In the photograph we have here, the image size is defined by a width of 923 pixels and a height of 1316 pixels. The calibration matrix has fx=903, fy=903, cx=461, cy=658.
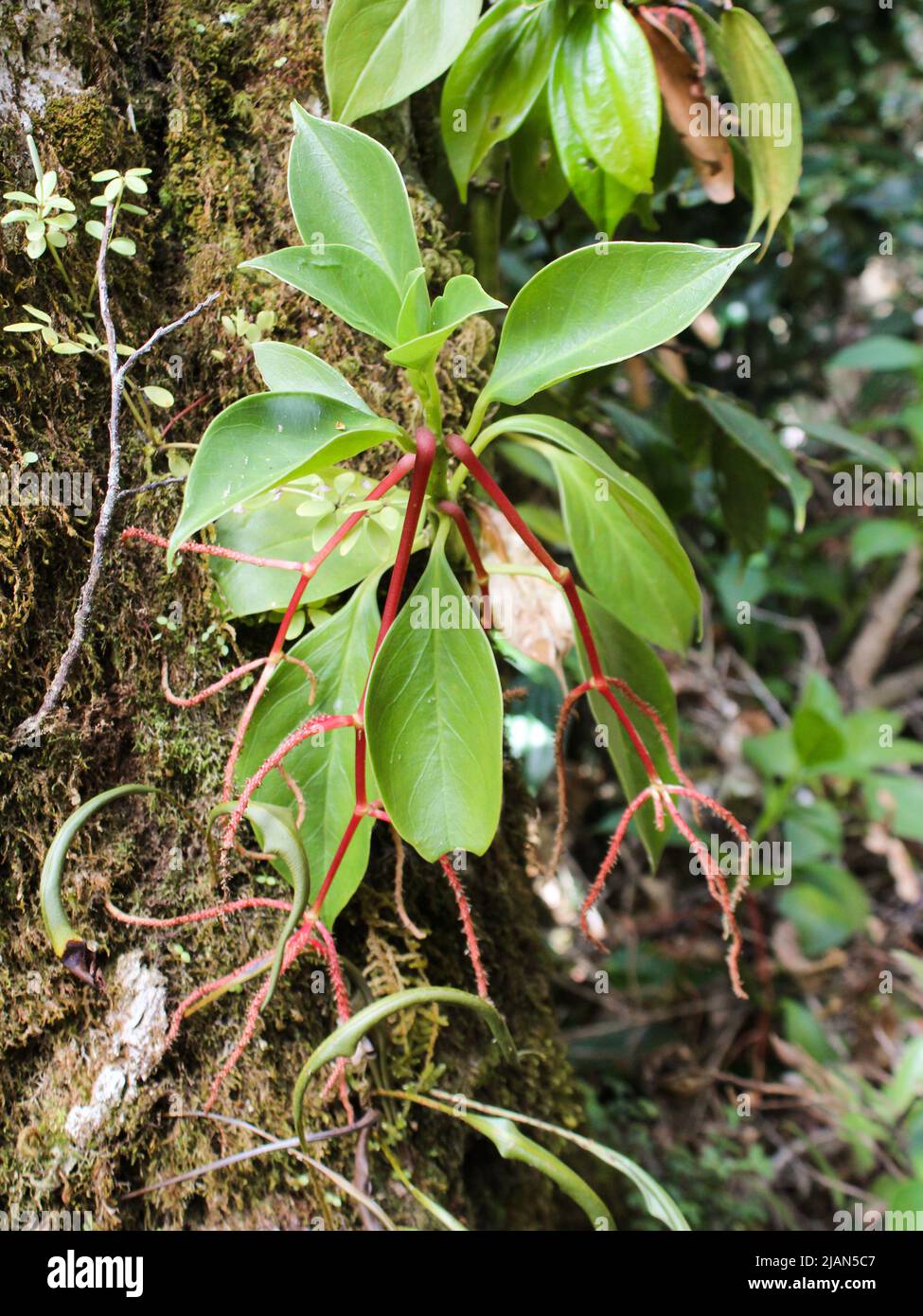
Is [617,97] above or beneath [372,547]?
above

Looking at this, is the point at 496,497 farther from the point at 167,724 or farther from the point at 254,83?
the point at 254,83

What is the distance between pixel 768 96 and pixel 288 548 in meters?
0.68

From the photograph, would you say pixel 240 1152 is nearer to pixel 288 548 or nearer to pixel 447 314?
pixel 288 548

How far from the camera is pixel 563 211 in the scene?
4.02 feet

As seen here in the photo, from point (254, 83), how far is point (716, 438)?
702 mm

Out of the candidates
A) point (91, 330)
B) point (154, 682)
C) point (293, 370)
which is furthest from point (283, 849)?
point (91, 330)

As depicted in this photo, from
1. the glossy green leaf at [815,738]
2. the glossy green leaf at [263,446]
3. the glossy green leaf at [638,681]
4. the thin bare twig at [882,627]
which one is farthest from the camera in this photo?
the thin bare twig at [882,627]

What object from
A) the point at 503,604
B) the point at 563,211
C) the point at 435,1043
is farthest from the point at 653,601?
the point at 563,211

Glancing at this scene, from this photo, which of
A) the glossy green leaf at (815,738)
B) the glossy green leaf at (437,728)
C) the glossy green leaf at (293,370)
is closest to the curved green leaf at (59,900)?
the glossy green leaf at (437,728)

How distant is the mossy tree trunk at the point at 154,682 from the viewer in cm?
73

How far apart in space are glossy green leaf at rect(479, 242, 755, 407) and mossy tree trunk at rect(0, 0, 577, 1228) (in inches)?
8.0

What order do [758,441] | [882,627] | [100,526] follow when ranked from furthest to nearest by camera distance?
[882,627] → [758,441] → [100,526]

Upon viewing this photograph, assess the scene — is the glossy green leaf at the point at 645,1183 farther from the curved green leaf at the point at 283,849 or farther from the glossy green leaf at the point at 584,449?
the glossy green leaf at the point at 584,449

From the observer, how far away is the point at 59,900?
668mm
